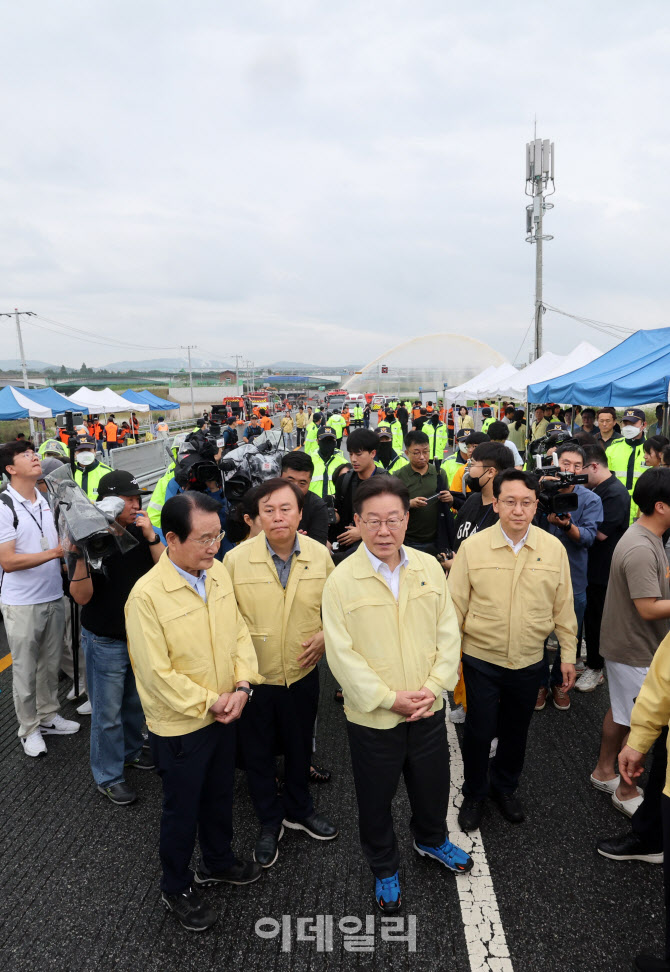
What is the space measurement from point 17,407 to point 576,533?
48.7 ft

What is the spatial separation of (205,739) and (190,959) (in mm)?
844

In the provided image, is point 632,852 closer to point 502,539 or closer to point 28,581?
point 502,539

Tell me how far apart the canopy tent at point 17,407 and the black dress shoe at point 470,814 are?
1480 cm

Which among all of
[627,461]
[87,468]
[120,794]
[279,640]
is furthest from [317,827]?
[627,461]

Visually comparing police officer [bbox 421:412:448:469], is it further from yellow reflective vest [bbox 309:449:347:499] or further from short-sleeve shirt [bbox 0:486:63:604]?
short-sleeve shirt [bbox 0:486:63:604]

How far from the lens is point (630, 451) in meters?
6.43

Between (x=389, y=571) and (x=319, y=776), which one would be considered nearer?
(x=389, y=571)

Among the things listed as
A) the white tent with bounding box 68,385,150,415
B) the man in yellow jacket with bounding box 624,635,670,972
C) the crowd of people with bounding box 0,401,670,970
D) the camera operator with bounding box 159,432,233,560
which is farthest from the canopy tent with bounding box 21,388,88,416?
Result: the man in yellow jacket with bounding box 624,635,670,972

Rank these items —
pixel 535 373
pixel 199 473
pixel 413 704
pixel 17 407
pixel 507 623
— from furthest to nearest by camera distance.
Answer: pixel 17 407 < pixel 535 373 < pixel 199 473 < pixel 507 623 < pixel 413 704

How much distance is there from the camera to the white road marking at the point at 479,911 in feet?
7.34

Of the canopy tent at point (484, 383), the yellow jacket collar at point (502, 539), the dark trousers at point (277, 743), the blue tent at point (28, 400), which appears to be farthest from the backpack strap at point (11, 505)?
the canopy tent at point (484, 383)

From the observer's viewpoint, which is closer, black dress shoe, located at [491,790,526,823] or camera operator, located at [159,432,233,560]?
black dress shoe, located at [491,790,526,823]

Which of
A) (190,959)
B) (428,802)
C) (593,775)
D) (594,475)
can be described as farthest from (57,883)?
(594,475)

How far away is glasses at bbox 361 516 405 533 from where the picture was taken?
2.31 m
